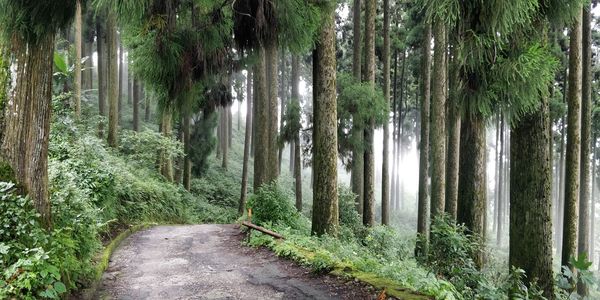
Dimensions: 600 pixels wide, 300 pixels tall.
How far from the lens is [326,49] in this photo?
27.7 feet

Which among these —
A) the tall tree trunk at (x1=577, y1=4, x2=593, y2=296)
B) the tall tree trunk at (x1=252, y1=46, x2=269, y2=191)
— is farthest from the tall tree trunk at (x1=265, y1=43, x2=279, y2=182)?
the tall tree trunk at (x1=577, y1=4, x2=593, y2=296)

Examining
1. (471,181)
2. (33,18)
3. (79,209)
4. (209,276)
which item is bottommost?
(209,276)

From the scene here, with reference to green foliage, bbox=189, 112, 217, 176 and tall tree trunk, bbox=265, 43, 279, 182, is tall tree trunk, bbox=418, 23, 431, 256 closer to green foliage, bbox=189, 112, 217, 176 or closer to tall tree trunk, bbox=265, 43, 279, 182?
tall tree trunk, bbox=265, 43, 279, 182

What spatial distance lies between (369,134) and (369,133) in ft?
0.12

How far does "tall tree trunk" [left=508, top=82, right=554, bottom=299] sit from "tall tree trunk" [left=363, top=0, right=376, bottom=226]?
842 centimetres

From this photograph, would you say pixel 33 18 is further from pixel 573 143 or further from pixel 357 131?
pixel 573 143

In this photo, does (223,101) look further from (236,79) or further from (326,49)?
(326,49)

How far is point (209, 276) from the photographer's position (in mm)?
6531

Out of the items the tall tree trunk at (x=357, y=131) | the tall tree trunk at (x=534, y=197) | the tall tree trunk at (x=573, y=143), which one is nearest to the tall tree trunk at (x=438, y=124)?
the tall tree trunk at (x=357, y=131)

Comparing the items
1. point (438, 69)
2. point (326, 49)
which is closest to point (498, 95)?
point (326, 49)

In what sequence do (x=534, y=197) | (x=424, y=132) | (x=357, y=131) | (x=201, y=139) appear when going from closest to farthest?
(x=534, y=197) < (x=357, y=131) < (x=424, y=132) < (x=201, y=139)

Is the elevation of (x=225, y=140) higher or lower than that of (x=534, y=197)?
higher

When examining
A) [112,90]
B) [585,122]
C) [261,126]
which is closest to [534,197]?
[585,122]

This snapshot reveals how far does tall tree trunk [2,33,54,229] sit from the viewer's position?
4.58 meters
